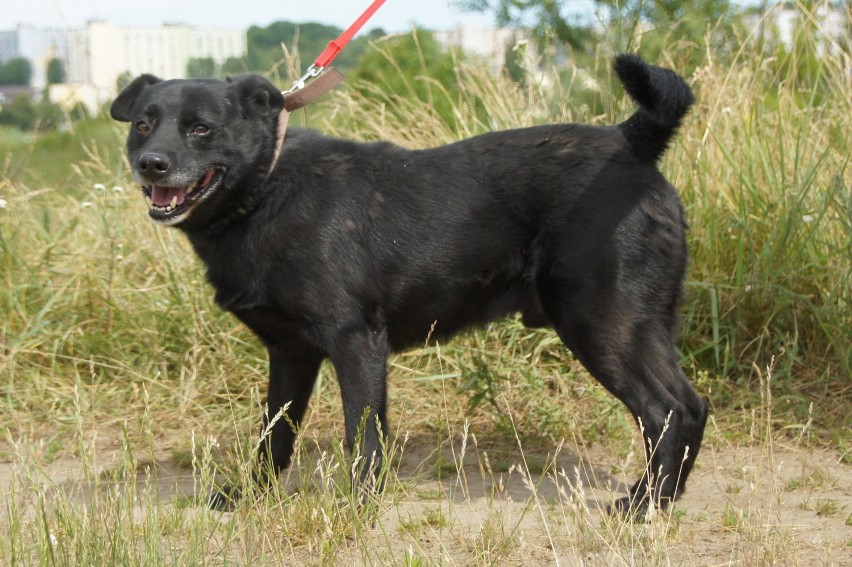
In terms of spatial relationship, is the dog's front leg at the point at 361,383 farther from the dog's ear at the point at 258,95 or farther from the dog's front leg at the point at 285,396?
the dog's ear at the point at 258,95

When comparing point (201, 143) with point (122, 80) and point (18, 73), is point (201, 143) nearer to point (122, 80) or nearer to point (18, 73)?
point (122, 80)

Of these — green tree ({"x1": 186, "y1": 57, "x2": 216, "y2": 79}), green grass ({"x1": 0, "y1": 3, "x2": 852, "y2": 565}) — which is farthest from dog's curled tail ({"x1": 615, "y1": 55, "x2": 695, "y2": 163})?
green tree ({"x1": 186, "y1": 57, "x2": 216, "y2": 79})

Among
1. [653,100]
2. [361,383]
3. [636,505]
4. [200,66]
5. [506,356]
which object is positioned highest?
[200,66]

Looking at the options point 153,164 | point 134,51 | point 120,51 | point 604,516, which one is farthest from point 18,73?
point 604,516

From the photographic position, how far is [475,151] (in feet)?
11.8

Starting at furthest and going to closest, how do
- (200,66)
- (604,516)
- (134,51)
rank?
1. (134,51)
2. (200,66)
3. (604,516)

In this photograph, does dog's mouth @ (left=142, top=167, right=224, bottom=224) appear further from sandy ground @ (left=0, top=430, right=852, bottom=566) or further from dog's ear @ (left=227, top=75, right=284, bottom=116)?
sandy ground @ (left=0, top=430, right=852, bottom=566)

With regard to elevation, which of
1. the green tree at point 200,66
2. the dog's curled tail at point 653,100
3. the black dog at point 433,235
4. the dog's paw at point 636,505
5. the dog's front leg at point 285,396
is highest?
the green tree at point 200,66

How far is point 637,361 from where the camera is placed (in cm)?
344

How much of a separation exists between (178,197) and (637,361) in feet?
5.37

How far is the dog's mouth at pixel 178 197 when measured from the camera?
3328 millimetres

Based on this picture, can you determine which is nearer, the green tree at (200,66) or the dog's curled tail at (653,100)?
the dog's curled tail at (653,100)

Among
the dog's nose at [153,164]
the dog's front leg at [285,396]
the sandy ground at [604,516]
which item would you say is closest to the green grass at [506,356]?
the sandy ground at [604,516]

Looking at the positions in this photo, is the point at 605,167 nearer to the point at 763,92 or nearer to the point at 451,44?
the point at 763,92
